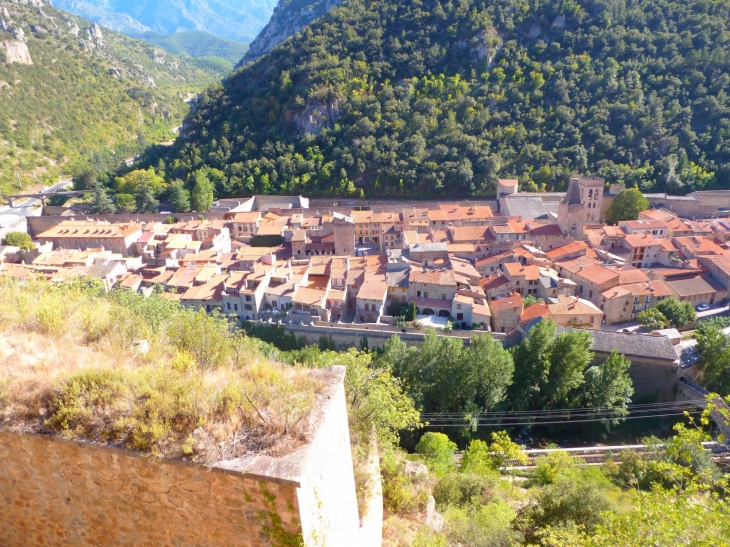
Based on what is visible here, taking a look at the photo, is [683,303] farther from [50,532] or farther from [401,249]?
[50,532]

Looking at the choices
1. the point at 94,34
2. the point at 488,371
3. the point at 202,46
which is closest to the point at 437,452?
the point at 488,371

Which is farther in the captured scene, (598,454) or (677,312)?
(677,312)

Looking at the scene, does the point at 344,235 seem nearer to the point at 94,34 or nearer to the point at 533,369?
the point at 533,369

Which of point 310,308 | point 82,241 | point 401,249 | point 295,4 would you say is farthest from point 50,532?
point 295,4

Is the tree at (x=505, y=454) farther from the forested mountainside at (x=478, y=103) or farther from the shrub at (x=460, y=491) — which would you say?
the forested mountainside at (x=478, y=103)

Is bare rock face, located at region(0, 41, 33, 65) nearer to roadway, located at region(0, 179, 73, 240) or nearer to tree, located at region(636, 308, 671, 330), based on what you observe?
roadway, located at region(0, 179, 73, 240)

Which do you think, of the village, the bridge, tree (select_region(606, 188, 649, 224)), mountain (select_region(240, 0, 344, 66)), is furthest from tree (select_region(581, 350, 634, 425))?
mountain (select_region(240, 0, 344, 66))
